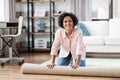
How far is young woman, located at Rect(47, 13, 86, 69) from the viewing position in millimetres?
3559

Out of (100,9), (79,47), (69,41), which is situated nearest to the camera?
(79,47)

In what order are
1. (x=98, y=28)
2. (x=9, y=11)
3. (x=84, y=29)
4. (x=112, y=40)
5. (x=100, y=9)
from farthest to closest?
(x=100, y=9) < (x=9, y=11) < (x=98, y=28) < (x=84, y=29) < (x=112, y=40)

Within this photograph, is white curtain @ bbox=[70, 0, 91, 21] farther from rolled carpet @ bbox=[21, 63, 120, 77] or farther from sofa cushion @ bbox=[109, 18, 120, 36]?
rolled carpet @ bbox=[21, 63, 120, 77]

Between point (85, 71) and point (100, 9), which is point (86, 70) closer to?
point (85, 71)

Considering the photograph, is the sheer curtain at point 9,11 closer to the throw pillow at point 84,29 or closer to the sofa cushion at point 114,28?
the throw pillow at point 84,29

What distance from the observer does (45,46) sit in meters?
7.33

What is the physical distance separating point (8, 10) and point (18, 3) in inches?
32.4

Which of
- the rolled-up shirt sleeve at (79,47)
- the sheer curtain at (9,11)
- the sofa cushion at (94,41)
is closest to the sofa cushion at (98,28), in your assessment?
the sofa cushion at (94,41)

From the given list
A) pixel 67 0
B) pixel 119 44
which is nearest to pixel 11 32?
pixel 67 0

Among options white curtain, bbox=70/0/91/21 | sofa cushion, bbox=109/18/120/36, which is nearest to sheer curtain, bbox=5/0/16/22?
white curtain, bbox=70/0/91/21

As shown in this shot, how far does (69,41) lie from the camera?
3658 millimetres

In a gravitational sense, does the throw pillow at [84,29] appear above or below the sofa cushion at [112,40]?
→ above

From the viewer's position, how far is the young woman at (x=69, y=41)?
356cm

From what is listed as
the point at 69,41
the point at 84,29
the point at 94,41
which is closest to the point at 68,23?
the point at 69,41
